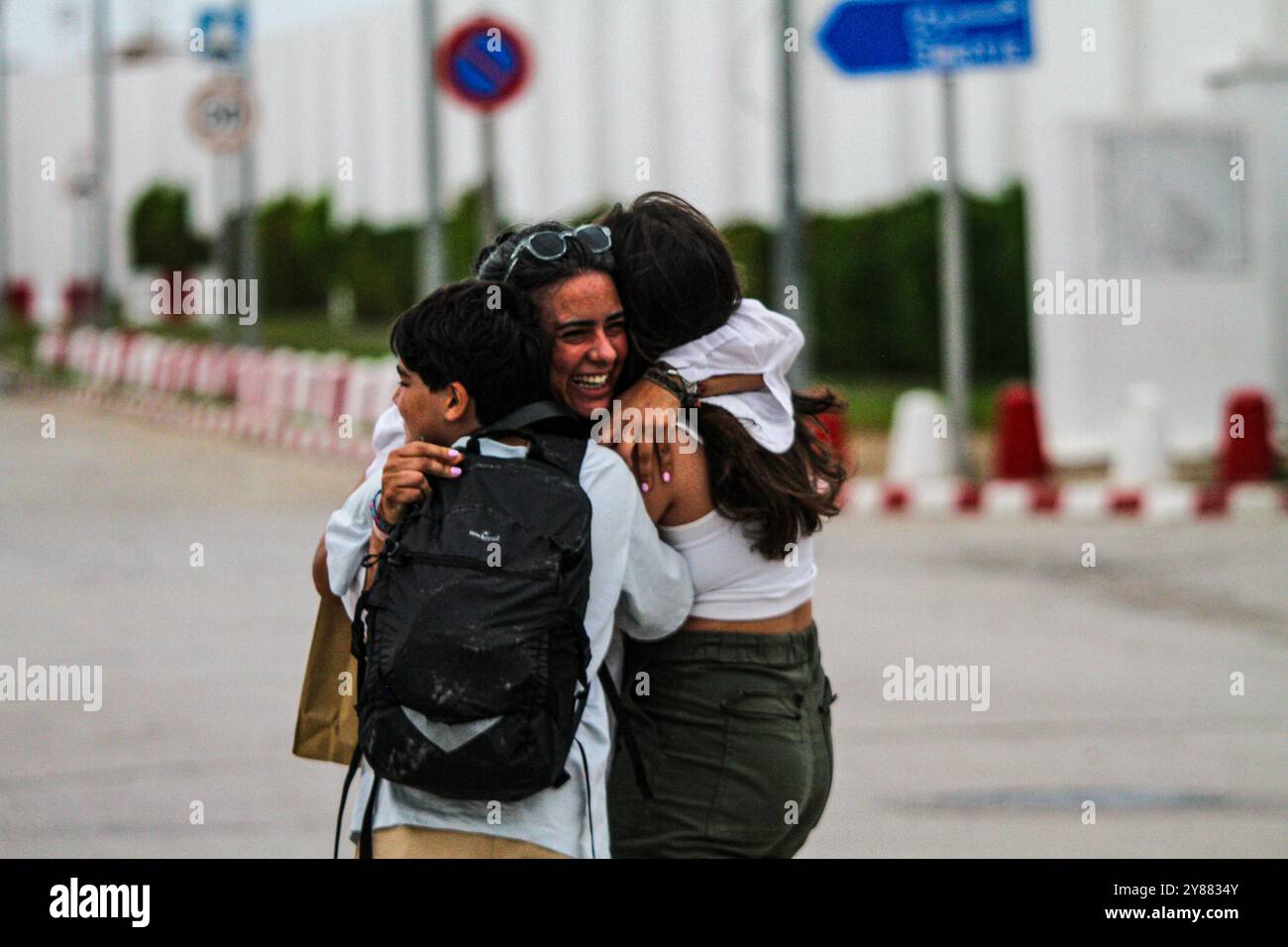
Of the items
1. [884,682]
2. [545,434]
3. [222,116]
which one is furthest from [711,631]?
[222,116]

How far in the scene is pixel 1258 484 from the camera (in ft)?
45.8

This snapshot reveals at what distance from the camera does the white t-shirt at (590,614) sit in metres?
3.19

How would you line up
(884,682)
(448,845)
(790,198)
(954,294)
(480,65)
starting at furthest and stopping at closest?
(790,198) < (954,294) < (480,65) < (884,682) < (448,845)

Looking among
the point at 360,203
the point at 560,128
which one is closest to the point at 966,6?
the point at 560,128

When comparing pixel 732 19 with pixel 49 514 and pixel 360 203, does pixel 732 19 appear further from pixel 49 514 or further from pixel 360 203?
pixel 49 514

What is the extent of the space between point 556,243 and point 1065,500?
11032 millimetres

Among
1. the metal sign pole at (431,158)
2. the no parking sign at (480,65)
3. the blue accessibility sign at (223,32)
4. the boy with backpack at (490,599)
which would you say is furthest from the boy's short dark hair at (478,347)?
the blue accessibility sign at (223,32)

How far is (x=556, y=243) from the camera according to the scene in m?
3.35

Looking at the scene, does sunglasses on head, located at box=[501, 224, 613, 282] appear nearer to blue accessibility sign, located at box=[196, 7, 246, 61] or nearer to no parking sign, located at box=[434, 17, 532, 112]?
no parking sign, located at box=[434, 17, 532, 112]

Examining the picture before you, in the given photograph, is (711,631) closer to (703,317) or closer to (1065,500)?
(703,317)

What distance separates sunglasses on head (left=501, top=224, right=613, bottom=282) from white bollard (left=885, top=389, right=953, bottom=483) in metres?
11.4

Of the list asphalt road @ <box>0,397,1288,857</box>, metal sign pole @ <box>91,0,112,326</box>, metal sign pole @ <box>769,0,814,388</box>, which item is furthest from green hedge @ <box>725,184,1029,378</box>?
metal sign pole @ <box>91,0,112,326</box>
